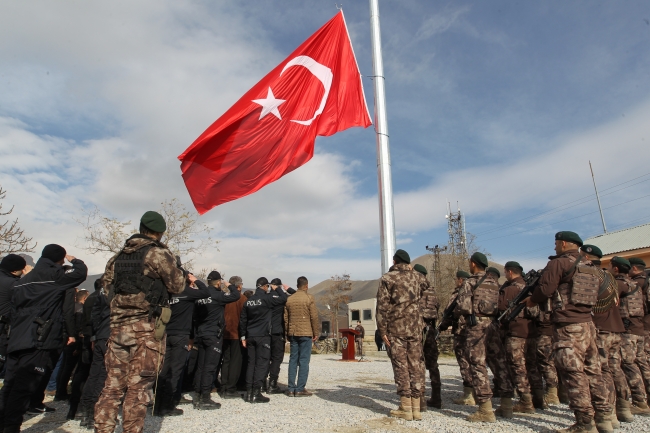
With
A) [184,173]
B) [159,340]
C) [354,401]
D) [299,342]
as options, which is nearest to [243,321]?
[299,342]

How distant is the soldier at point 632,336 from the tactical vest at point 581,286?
6.49 feet

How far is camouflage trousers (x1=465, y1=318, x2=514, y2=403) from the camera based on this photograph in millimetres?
5500

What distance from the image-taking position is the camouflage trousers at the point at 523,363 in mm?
6055

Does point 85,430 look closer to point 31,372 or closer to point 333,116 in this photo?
point 31,372

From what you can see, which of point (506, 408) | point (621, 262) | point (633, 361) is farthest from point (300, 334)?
point (621, 262)

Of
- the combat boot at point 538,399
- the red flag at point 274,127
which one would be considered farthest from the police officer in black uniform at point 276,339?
the combat boot at point 538,399

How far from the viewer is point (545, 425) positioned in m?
5.16

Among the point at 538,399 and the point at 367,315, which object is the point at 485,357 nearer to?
the point at 538,399

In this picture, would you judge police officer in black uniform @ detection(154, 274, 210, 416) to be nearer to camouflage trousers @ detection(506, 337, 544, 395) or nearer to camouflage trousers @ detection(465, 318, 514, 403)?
camouflage trousers @ detection(465, 318, 514, 403)

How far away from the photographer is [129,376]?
380cm

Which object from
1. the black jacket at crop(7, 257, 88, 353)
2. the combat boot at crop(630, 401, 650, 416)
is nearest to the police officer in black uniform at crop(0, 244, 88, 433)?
the black jacket at crop(7, 257, 88, 353)

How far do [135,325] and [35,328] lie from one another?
5.56ft

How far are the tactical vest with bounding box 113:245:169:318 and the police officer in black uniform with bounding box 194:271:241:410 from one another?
9.34 ft

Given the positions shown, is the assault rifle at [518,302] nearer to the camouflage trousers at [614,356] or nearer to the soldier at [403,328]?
the camouflage trousers at [614,356]
